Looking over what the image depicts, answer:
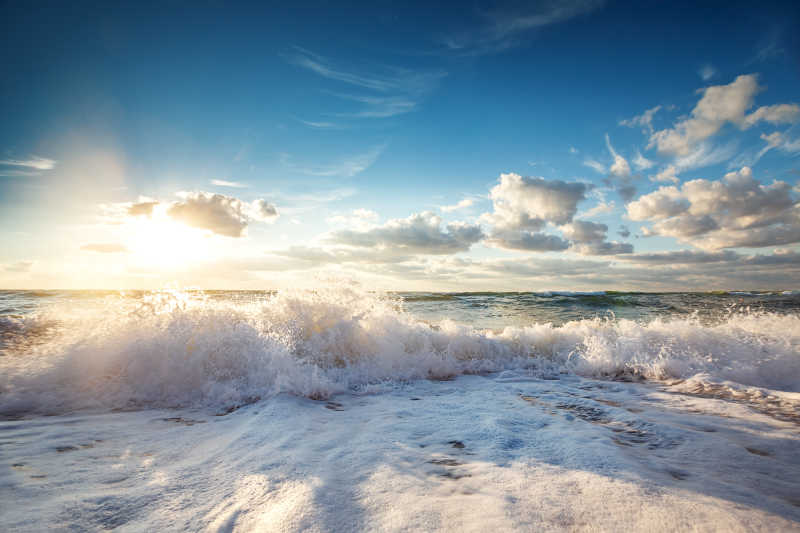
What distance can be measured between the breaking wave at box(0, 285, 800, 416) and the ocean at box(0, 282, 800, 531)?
4 cm

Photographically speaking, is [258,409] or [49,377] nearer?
[258,409]

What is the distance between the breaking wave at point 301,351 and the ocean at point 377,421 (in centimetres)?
4

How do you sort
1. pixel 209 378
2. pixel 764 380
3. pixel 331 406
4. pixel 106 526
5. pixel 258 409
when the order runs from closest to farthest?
pixel 106 526 → pixel 258 409 → pixel 331 406 → pixel 209 378 → pixel 764 380

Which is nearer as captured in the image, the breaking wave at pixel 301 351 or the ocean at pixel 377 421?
the ocean at pixel 377 421

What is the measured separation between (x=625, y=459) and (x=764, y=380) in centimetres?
644

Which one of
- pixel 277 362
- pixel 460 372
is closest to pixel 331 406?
pixel 277 362

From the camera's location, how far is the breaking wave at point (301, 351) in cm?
548

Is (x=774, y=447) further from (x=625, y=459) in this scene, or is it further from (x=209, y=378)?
→ (x=209, y=378)

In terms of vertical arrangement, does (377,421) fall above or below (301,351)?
below

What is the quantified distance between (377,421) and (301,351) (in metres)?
3.58

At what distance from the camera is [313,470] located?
111 inches

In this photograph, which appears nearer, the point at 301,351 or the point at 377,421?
the point at 377,421

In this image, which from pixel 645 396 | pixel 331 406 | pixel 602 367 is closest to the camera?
pixel 331 406

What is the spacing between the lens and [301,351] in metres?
7.41
